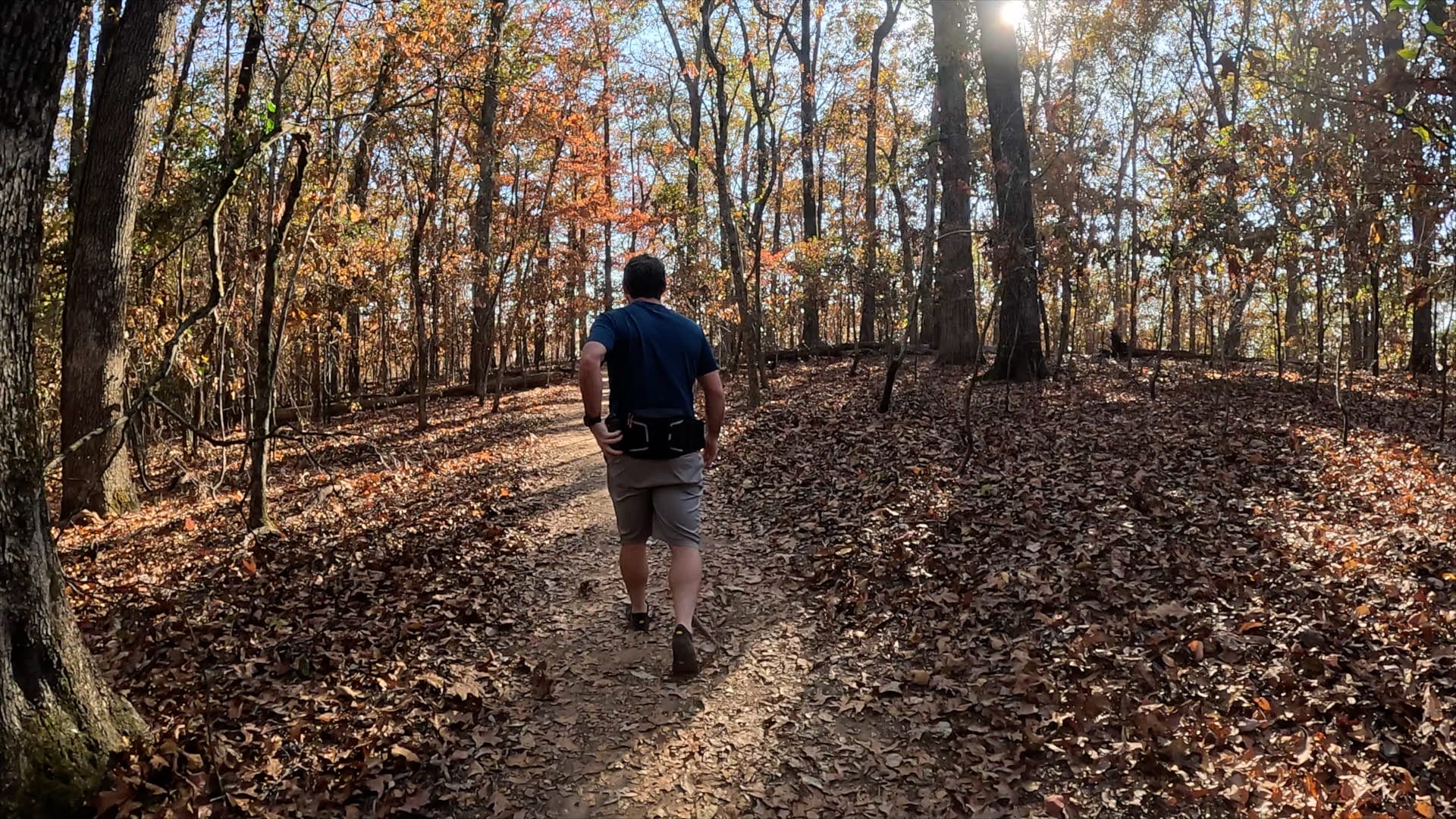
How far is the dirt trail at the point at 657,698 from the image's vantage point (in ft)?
11.5

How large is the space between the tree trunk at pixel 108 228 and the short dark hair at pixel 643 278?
5.97 metres

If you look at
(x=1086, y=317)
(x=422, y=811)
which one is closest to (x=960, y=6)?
(x=422, y=811)

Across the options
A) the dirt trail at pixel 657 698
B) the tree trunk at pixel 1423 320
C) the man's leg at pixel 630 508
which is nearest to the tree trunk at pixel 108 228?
the dirt trail at pixel 657 698

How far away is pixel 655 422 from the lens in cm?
416

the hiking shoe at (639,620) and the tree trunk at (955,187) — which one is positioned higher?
the tree trunk at (955,187)

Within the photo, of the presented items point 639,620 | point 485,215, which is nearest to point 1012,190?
point 639,620

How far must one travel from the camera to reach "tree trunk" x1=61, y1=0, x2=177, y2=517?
718 centimetres

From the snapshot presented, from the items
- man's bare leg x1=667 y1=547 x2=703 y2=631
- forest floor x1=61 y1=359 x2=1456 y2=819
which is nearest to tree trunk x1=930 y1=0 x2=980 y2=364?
forest floor x1=61 y1=359 x2=1456 y2=819

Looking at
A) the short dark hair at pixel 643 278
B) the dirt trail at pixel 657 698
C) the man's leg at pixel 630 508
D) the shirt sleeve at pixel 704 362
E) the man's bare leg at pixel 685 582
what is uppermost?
the short dark hair at pixel 643 278

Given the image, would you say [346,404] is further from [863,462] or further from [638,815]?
[638,815]

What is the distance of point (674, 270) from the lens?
1978 centimetres

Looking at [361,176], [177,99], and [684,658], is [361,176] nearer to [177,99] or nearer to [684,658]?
[177,99]

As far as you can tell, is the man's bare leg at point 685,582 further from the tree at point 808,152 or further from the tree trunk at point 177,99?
the tree at point 808,152

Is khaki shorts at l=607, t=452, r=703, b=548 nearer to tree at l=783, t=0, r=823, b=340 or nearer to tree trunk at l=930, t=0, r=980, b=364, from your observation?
tree trunk at l=930, t=0, r=980, b=364
